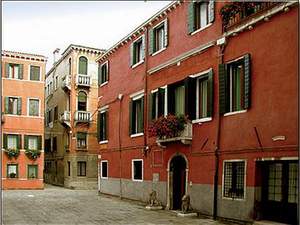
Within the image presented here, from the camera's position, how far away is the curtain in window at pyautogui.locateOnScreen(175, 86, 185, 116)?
1588 centimetres

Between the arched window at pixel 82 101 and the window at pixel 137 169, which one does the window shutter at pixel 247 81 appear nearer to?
the window at pixel 137 169

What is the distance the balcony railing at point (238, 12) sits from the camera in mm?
12352

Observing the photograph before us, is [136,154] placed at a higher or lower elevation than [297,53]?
lower

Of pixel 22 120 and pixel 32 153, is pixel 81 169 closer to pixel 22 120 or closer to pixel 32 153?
pixel 32 153

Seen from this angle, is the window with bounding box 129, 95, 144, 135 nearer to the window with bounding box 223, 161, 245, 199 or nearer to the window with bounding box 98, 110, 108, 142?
the window with bounding box 98, 110, 108, 142

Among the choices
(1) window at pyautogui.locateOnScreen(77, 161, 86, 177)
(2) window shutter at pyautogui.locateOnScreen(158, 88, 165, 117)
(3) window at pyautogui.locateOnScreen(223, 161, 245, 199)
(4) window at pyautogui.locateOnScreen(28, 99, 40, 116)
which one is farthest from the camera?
(1) window at pyautogui.locateOnScreen(77, 161, 86, 177)

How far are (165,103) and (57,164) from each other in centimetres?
2163

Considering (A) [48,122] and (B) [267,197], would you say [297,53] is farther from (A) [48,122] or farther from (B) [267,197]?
(A) [48,122]

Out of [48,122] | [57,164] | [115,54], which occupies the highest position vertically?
[115,54]

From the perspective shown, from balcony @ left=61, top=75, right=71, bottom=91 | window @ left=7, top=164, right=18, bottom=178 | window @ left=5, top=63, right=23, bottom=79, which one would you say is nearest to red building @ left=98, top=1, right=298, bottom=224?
window @ left=7, top=164, right=18, bottom=178

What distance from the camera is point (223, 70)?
13391 millimetres

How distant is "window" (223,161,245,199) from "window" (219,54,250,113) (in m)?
1.60

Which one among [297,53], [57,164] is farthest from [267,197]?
[57,164]

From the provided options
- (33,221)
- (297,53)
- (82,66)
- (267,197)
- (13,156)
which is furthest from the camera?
(82,66)
